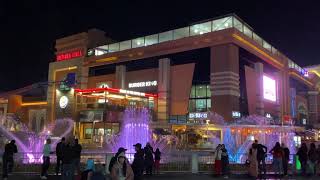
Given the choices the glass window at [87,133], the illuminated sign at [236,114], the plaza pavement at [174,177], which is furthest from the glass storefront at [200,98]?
the plaza pavement at [174,177]

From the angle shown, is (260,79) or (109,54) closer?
(260,79)

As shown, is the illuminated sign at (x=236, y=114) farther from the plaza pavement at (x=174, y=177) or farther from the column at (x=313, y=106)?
the column at (x=313, y=106)

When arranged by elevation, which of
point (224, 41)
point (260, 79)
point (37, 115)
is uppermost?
point (224, 41)

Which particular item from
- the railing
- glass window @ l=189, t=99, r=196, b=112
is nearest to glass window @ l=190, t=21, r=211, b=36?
glass window @ l=189, t=99, r=196, b=112

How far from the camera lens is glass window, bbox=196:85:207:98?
48.5 m

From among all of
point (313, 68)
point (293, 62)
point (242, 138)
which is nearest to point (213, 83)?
point (242, 138)

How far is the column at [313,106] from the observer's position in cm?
7744

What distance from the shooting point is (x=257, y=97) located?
52.0 meters

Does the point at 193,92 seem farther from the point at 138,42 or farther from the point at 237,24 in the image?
the point at 138,42

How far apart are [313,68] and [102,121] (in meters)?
57.7

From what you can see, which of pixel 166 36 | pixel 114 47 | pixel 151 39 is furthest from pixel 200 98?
pixel 114 47

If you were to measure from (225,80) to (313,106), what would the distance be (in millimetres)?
40248

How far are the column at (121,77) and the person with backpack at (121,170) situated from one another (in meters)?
47.3

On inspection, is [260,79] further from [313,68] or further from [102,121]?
[313,68]
